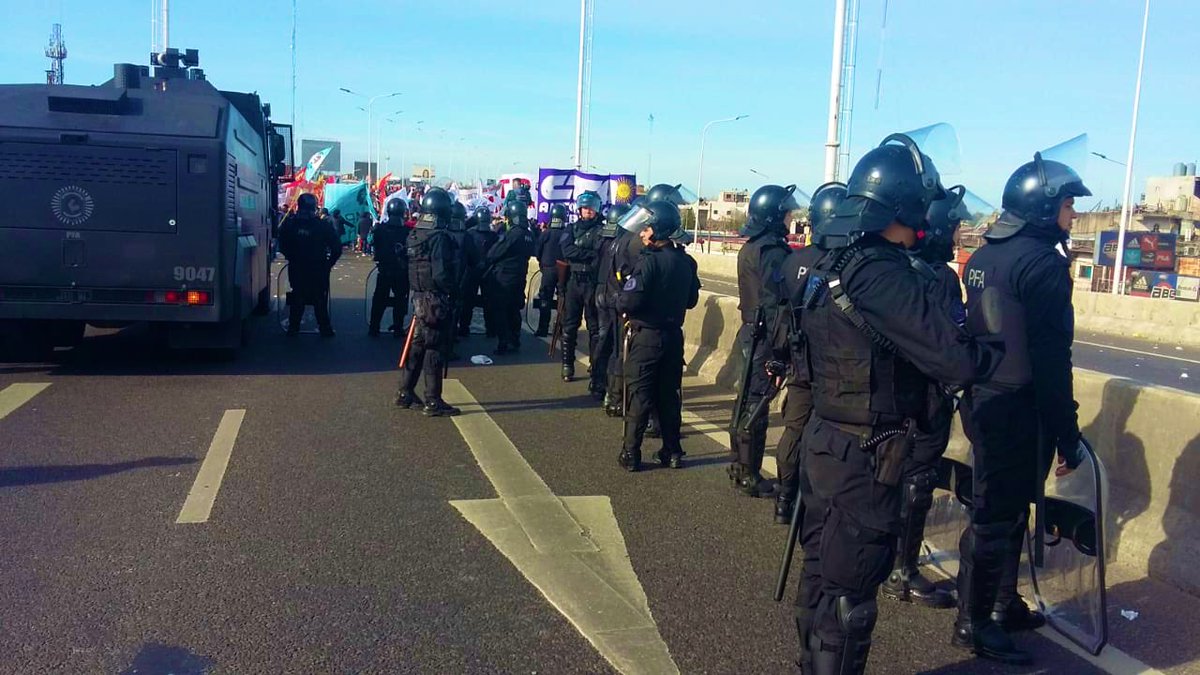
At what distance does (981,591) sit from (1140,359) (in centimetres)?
1483

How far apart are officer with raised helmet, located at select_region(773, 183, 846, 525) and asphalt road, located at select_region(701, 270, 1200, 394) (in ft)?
26.4

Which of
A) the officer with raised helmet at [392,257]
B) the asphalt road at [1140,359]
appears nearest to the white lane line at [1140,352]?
the asphalt road at [1140,359]

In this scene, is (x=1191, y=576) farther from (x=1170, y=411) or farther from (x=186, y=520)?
(x=186, y=520)

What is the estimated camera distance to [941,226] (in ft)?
18.4

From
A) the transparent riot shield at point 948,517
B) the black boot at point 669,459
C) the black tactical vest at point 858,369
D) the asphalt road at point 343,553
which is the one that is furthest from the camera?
the black boot at point 669,459

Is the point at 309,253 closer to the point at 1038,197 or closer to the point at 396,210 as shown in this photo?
the point at 396,210

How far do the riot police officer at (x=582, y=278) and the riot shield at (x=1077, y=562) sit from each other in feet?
18.6

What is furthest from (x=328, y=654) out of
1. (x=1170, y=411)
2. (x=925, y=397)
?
(x=1170, y=411)

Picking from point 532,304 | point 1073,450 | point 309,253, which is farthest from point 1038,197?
point 532,304

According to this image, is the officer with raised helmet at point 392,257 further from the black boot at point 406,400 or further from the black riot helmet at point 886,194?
the black riot helmet at point 886,194

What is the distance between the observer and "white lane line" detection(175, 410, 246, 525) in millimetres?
6068

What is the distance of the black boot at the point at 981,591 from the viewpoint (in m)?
4.41

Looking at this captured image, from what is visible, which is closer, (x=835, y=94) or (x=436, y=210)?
(x=436, y=210)

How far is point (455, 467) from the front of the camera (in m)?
7.35
